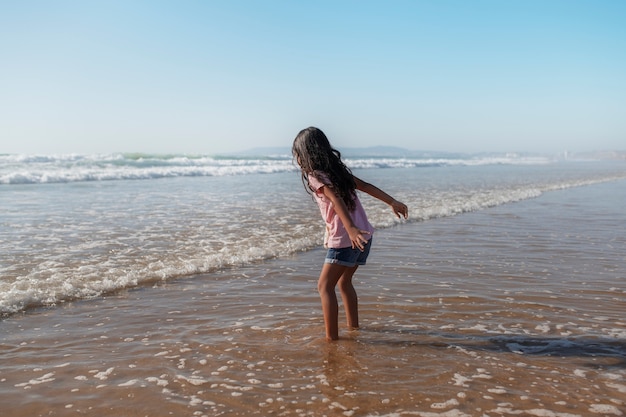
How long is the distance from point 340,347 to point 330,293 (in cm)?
42

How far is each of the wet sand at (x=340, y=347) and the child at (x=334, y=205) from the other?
53 cm

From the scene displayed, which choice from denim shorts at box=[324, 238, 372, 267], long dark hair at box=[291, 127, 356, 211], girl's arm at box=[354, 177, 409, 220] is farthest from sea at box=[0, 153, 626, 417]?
long dark hair at box=[291, 127, 356, 211]

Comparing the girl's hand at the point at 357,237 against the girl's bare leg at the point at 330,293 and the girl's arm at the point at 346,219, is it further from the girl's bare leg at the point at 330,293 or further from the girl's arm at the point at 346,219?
the girl's bare leg at the point at 330,293

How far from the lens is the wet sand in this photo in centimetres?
327

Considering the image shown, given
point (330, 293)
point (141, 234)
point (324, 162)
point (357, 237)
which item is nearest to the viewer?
point (357, 237)

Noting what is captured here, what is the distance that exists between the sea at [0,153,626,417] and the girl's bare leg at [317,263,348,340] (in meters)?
0.16

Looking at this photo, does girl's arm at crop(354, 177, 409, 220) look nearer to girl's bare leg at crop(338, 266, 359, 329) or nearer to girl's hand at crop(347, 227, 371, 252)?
girl's hand at crop(347, 227, 371, 252)

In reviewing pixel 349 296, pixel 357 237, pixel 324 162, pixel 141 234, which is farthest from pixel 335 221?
pixel 141 234

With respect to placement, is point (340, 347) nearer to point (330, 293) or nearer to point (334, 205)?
point (330, 293)

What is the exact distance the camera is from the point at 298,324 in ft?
15.8

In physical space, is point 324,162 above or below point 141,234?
above

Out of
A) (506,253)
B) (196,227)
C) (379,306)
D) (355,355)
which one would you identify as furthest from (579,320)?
(196,227)

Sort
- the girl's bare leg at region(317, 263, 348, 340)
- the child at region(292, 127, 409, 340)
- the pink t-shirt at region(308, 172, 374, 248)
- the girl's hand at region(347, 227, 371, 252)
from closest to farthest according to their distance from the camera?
the girl's hand at region(347, 227, 371, 252) → the child at region(292, 127, 409, 340) → the pink t-shirt at region(308, 172, 374, 248) → the girl's bare leg at region(317, 263, 348, 340)

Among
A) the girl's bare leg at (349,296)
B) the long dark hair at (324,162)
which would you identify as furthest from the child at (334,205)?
the girl's bare leg at (349,296)
